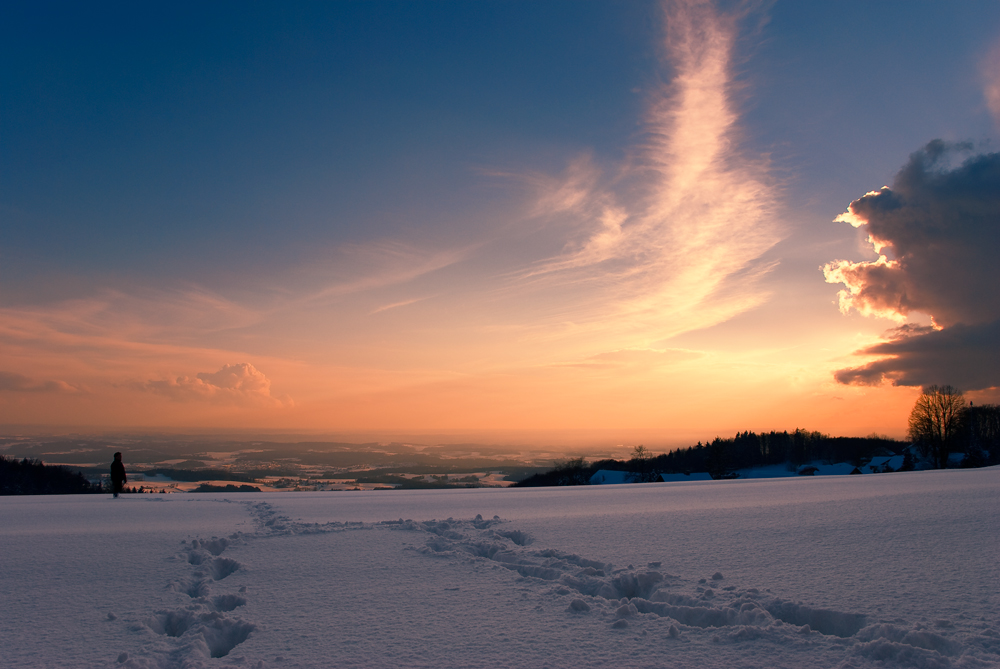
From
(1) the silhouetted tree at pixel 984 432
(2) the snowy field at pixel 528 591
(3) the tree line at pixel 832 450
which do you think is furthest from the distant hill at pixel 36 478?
(1) the silhouetted tree at pixel 984 432

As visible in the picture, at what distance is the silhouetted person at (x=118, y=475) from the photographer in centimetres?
1686

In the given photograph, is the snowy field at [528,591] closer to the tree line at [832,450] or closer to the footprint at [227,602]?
the footprint at [227,602]

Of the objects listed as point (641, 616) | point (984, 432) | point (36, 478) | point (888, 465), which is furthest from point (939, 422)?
point (36, 478)

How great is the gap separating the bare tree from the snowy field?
65.8 metres

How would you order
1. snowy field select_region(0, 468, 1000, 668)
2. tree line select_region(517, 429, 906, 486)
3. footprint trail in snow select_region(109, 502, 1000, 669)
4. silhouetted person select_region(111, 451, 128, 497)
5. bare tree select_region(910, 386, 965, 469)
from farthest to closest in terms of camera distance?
tree line select_region(517, 429, 906, 486)
bare tree select_region(910, 386, 965, 469)
silhouetted person select_region(111, 451, 128, 497)
snowy field select_region(0, 468, 1000, 668)
footprint trail in snow select_region(109, 502, 1000, 669)

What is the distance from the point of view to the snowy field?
413 cm

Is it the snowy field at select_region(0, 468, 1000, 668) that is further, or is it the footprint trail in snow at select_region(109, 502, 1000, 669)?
the snowy field at select_region(0, 468, 1000, 668)

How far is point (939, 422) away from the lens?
60.7 metres

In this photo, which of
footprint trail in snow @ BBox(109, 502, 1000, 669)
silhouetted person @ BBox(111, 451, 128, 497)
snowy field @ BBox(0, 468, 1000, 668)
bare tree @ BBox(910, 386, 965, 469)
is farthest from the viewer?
bare tree @ BBox(910, 386, 965, 469)

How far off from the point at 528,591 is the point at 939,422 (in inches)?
2953

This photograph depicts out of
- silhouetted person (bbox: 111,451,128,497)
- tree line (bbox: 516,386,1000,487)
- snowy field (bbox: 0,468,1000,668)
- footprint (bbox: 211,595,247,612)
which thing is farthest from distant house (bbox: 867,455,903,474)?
footprint (bbox: 211,595,247,612)

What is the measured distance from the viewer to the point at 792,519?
848cm

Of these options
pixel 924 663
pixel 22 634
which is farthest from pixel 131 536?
pixel 924 663

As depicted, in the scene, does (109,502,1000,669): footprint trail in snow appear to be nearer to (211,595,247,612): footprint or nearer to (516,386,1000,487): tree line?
(211,595,247,612): footprint
